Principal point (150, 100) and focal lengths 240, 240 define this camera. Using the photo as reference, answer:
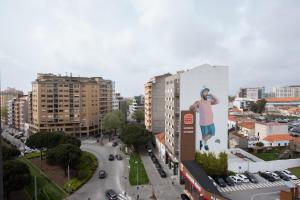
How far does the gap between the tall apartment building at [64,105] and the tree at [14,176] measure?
3919 cm

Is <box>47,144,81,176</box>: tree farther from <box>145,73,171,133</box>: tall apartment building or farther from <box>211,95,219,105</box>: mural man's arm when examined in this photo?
<box>145,73,171,133</box>: tall apartment building

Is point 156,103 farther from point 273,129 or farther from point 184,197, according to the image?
point 184,197

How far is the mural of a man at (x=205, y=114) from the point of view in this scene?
118 ft

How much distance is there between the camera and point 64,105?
66.9 meters

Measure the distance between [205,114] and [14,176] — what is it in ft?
84.7

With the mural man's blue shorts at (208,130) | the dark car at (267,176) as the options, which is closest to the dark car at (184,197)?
the mural man's blue shorts at (208,130)

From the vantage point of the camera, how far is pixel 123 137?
50781 mm

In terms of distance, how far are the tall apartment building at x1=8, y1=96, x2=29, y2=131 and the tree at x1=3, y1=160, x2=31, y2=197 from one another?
58.0 metres

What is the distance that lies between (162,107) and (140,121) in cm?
3302

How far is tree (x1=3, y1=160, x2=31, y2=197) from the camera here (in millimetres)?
25500

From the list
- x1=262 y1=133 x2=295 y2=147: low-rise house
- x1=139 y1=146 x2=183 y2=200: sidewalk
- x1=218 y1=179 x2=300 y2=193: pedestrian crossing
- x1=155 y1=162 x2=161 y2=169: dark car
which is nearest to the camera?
x1=139 y1=146 x2=183 y2=200: sidewalk

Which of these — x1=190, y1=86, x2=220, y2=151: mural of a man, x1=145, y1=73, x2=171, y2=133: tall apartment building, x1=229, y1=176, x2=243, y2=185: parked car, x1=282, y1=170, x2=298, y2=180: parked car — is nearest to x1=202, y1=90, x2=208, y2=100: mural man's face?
x1=190, y1=86, x2=220, y2=151: mural of a man

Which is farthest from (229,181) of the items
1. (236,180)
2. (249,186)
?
(249,186)

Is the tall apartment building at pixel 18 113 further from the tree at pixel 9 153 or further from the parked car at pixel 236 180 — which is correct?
the parked car at pixel 236 180
